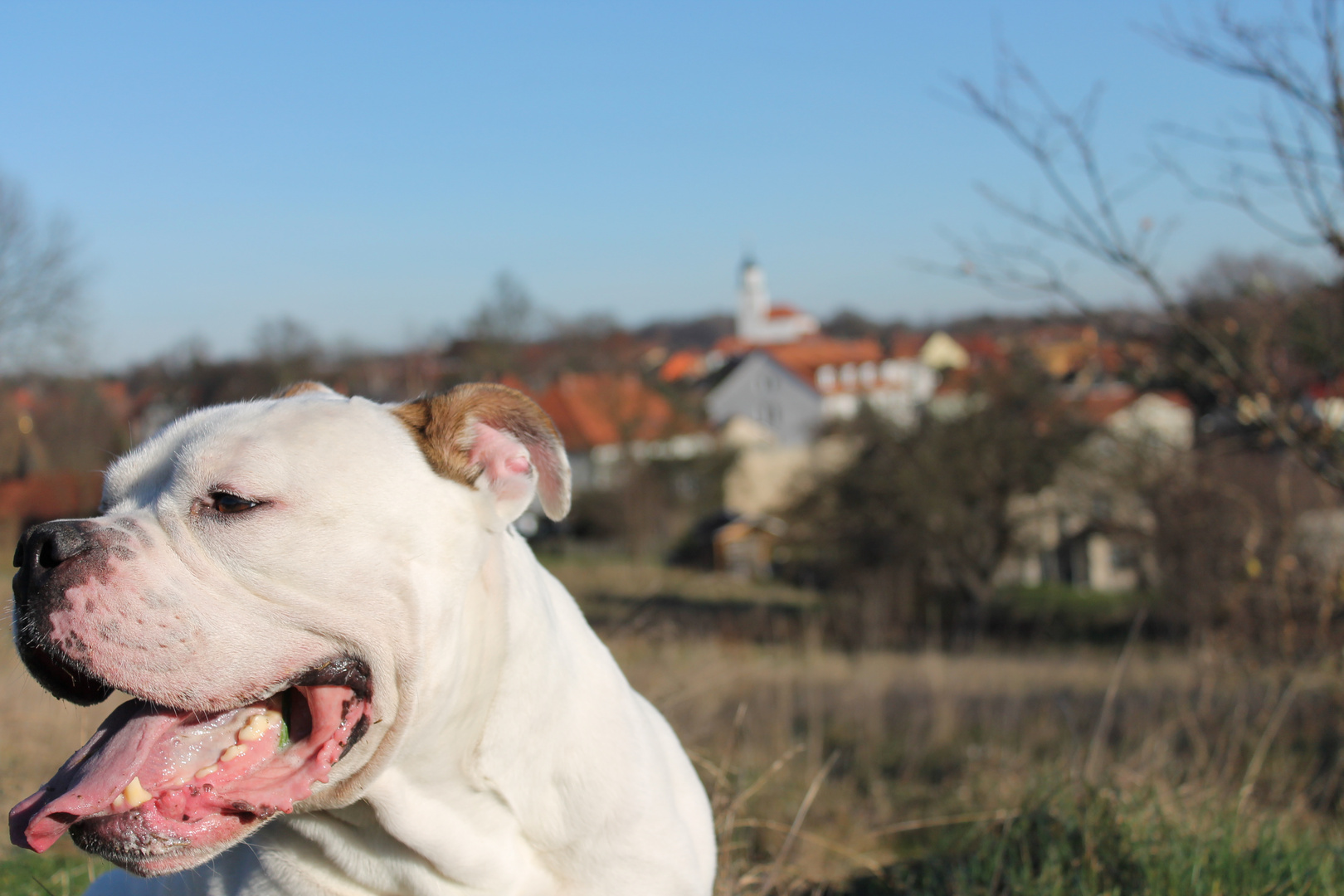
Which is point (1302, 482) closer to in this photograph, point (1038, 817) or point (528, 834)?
point (1038, 817)

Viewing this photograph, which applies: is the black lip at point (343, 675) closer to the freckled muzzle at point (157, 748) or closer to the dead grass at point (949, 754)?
the freckled muzzle at point (157, 748)

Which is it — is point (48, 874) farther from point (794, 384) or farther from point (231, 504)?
point (794, 384)

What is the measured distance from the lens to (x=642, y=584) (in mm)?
28703

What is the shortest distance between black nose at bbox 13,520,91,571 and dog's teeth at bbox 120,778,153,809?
415 millimetres

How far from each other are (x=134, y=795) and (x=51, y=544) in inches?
18.5

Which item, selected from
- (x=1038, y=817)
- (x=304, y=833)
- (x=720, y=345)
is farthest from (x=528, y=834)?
(x=720, y=345)

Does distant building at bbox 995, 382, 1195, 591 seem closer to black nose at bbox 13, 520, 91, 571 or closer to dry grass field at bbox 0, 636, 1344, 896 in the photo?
dry grass field at bbox 0, 636, 1344, 896

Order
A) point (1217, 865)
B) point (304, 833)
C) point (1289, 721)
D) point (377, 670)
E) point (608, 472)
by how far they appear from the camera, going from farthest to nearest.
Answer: point (608, 472) → point (1289, 721) → point (1217, 865) → point (304, 833) → point (377, 670)

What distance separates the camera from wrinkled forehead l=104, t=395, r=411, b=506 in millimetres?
1987

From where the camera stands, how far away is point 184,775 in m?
1.99

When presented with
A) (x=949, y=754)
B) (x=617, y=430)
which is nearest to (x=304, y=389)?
(x=949, y=754)

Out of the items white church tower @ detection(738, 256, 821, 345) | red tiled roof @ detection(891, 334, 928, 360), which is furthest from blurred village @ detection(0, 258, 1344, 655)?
white church tower @ detection(738, 256, 821, 345)

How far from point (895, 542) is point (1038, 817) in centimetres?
2498

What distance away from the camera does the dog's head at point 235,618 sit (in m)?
1.88
